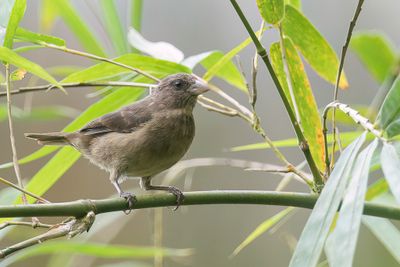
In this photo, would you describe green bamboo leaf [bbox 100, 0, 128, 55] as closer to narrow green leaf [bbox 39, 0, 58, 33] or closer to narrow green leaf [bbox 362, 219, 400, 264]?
narrow green leaf [bbox 39, 0, 58, 33]

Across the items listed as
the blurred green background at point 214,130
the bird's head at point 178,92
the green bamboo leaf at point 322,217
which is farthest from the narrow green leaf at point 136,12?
the blurred green background at point 214,130

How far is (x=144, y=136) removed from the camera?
284 cm

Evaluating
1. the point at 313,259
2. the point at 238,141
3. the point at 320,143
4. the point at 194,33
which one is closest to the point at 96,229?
the point at 320,143

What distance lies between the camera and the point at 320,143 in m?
1.91

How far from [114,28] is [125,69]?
337mm

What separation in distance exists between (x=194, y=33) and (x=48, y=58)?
5.27 feet

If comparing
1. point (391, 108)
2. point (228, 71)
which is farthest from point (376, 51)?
point (391, 108)

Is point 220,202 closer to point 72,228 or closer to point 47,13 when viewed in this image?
point 72,228

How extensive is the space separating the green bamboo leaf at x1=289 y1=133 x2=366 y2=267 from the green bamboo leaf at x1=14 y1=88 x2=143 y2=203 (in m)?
1.00

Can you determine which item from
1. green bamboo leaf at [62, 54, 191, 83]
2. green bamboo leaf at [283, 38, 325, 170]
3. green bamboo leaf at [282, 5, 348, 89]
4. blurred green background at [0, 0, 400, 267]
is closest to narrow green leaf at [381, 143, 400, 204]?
green bamboo leaf at [283, 38, 325, 170]

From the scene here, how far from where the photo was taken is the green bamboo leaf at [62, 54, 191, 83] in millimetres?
2039

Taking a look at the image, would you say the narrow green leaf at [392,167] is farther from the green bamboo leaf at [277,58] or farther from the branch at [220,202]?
the green bamboo leaf at [277,58]

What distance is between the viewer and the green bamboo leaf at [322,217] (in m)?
1.12

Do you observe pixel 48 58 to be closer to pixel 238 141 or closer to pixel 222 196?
pixel 238 141
